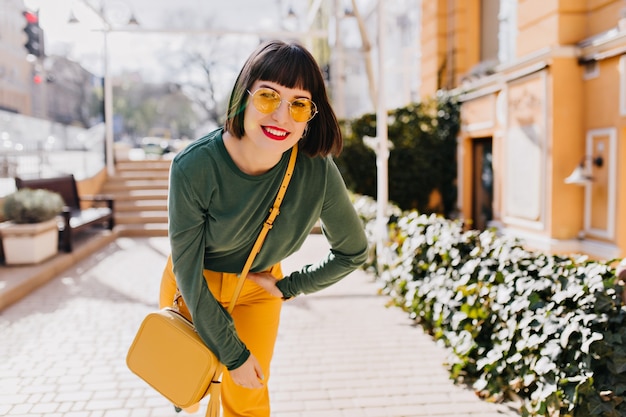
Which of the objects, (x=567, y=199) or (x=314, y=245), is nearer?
(x=567, y=199)

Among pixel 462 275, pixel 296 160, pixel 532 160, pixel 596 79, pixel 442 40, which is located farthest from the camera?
pixel 442 40

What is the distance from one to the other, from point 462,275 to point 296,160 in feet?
9.92

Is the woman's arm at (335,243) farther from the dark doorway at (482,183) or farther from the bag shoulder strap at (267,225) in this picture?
the dark doorway at (482,183)

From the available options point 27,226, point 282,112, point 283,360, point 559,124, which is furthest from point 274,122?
point 559,124

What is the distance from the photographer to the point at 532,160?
9086 millimetres

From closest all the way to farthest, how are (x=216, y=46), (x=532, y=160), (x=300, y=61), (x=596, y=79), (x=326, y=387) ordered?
(x=300, y=61)
(x=326, y=387)
(x=596, y=79)
(x=532, y=160)
(x=216, y=46)

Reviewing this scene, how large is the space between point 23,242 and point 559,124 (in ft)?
26.0

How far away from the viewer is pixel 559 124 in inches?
331

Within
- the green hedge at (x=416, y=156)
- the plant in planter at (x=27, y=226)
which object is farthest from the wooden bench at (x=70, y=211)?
the green hedge at (x=416, y=156)

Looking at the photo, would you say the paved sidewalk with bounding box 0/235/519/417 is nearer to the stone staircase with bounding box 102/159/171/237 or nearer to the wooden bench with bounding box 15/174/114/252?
the wooden bench with bounding box 15/174/114/252

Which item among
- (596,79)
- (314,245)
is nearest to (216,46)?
(314,245)

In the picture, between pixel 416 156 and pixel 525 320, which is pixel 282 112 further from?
pixel 416 156

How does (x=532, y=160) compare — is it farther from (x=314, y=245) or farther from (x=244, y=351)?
(x=244, y=351)

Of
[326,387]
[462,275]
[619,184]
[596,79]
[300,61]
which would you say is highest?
[596,79]
